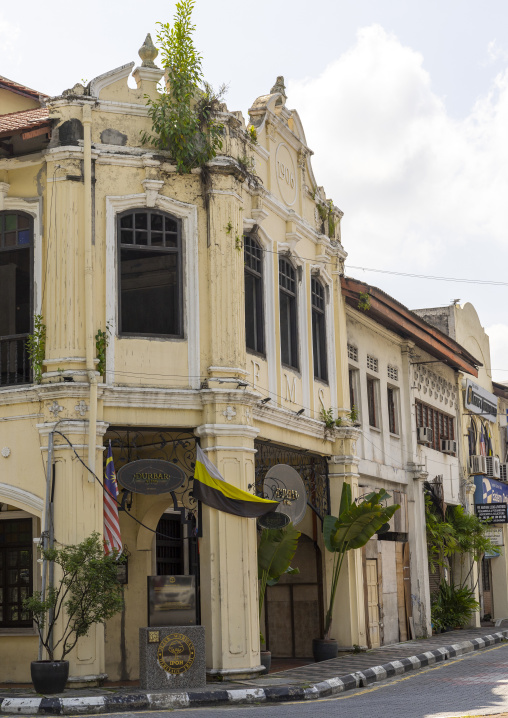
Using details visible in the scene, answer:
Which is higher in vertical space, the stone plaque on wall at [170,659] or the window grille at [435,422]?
the window grille at [435,422]

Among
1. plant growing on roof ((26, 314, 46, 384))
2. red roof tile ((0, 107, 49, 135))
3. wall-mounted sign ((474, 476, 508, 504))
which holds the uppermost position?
red roof tile ((0, 107, 49, 135))

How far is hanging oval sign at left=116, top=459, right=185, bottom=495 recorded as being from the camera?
45.8 feet

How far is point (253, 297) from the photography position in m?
16.3

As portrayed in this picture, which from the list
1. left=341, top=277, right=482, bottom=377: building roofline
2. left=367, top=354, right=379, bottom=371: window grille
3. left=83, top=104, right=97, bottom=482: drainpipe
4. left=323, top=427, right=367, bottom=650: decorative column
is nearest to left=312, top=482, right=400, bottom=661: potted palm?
left=323, top=427, right=367, bottom=650: decorative column

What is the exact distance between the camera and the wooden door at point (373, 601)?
1998cm

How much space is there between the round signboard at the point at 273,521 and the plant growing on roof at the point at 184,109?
16.8 ft

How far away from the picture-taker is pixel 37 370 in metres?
14.0

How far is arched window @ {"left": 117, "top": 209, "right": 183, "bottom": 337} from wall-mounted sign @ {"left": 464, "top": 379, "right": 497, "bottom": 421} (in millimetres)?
15930

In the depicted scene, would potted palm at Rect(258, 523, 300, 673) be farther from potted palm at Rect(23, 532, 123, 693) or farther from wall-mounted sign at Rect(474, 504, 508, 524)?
wall-mounted sign at Rect(474, 504, 508, 524)

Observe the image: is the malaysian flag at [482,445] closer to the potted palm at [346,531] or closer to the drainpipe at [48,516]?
the potted palm at [346,531]

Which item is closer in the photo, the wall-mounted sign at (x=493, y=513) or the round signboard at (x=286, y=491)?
the round signboard at (x=286, y=491)

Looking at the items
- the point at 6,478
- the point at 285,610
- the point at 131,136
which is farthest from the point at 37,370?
the point at 285,610

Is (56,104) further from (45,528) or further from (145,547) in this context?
(145,547)

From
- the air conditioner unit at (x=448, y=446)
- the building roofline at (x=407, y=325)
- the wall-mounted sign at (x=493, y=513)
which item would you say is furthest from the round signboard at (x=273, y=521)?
the wall-mounted sign at (x=493, y=513)
